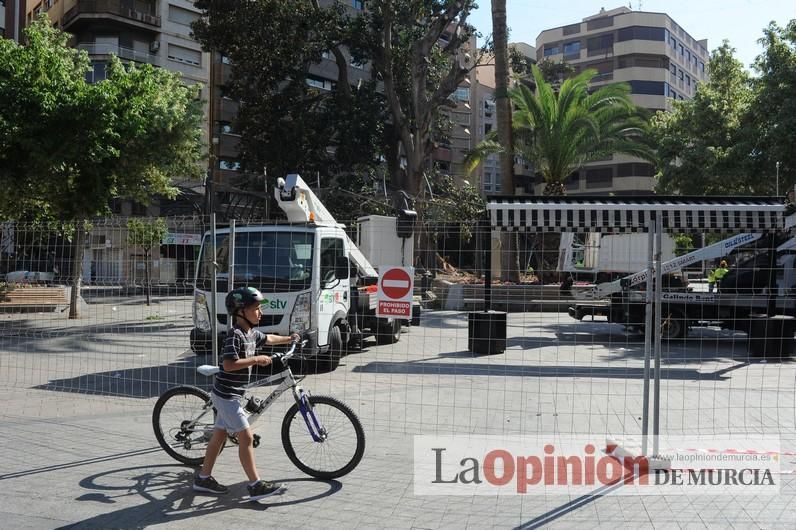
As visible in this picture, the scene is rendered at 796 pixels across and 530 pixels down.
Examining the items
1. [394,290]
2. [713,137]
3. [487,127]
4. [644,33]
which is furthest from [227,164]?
[644,33]

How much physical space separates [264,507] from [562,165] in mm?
20602

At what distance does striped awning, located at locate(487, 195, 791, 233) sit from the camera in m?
12.1

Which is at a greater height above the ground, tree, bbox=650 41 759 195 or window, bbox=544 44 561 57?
window, bbox=544 44 561 57

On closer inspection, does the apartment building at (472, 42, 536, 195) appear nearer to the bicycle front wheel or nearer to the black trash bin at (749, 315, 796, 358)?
the black trash bin at (749, 315, 796, 358)

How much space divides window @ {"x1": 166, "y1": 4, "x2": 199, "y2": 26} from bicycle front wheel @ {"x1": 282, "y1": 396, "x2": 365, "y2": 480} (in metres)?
43.6

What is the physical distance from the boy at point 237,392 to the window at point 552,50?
6906 cm

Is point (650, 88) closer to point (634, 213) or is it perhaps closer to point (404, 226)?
point (634, 213)

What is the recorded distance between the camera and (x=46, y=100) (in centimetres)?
1597

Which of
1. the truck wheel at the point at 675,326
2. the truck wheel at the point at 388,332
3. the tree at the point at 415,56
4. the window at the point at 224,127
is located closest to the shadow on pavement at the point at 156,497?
the truck wheel at the point at 388,332

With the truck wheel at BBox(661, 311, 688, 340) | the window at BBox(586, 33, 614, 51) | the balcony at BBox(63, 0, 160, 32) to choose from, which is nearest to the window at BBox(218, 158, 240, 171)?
the balcony at BBox(63, 0, 160, 32)

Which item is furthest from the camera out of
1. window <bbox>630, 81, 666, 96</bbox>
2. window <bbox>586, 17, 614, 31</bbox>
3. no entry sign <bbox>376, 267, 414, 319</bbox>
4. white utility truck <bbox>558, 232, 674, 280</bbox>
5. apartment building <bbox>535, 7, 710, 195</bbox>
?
window <bbox>586, 17, 614, 31</bbox>

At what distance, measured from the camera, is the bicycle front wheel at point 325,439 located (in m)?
4.91

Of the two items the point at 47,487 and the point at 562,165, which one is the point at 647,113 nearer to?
the point at 562,165

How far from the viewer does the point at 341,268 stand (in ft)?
33.8
